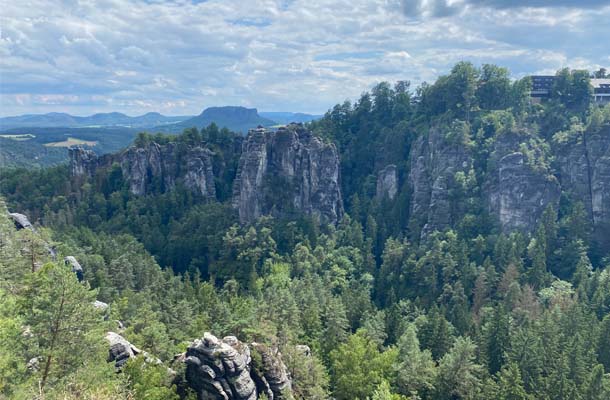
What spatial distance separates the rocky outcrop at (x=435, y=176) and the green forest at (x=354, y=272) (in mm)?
696

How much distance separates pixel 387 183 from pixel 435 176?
1348 cm

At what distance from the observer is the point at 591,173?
81562mm

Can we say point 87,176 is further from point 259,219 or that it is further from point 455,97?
point 455,97

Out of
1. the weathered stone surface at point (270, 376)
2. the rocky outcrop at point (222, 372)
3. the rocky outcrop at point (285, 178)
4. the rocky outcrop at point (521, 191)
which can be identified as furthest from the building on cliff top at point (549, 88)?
the rocky outcrop at point (222, 372)

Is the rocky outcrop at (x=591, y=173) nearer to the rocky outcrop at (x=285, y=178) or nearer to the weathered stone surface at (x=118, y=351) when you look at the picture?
the rocky outcrop at (x=285, y=178)

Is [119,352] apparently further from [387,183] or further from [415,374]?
[387,183]

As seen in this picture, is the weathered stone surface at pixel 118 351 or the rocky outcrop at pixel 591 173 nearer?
the weathered stone surface at pixel 118 351

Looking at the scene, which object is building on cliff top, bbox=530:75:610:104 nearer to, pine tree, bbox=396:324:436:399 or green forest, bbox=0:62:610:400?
green forest, bbox=0:62:610:400

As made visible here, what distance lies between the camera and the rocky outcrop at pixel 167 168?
10081cm

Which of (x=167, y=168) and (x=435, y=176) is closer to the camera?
(x=435, y=176)

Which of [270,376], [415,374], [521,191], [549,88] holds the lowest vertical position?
[415,374]

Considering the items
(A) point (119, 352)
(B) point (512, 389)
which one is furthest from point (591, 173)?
(A) point (119, 352)

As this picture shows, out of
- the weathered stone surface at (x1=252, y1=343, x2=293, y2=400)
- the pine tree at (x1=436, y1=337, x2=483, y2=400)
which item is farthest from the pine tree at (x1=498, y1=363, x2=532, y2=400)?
the weathered stone surface at (x1=252, y1=343, x2=293, y2=400)

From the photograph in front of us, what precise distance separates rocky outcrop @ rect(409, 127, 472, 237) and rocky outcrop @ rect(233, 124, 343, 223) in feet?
52.6
